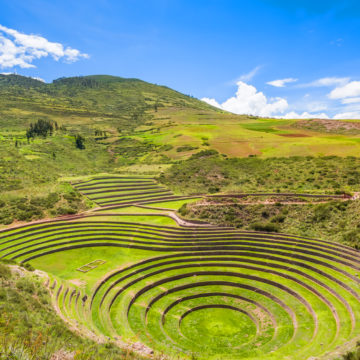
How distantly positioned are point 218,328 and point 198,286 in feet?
14.6

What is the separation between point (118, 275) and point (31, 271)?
7013 millimetres

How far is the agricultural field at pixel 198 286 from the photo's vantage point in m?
15.7

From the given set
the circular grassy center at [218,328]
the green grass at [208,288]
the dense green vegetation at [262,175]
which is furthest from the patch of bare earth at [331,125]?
the circular grassy center at [218,328]

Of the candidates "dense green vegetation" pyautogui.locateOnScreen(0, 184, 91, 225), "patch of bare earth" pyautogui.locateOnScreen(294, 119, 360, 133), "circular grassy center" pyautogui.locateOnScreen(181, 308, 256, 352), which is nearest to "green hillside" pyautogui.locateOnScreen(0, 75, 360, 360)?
"circular grassy center" pyautogui.locateOnScreen(181, 308, 256, 352)

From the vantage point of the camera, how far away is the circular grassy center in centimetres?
1628

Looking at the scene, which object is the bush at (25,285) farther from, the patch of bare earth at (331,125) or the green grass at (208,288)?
the patch of bare earth at (331,125)

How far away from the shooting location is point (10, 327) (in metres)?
9.82

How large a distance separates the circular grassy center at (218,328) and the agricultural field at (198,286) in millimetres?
67

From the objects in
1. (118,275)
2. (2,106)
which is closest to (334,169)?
(118,275)

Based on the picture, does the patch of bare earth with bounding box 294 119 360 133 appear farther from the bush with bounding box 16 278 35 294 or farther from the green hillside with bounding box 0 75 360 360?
the bush with bounding box 16 278 35 294

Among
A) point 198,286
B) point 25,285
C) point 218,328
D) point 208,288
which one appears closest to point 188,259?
point 198,286

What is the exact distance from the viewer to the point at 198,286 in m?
21.7

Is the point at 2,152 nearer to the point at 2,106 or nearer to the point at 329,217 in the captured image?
the point at 329,217

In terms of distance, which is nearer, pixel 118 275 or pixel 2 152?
pixel 118 275
